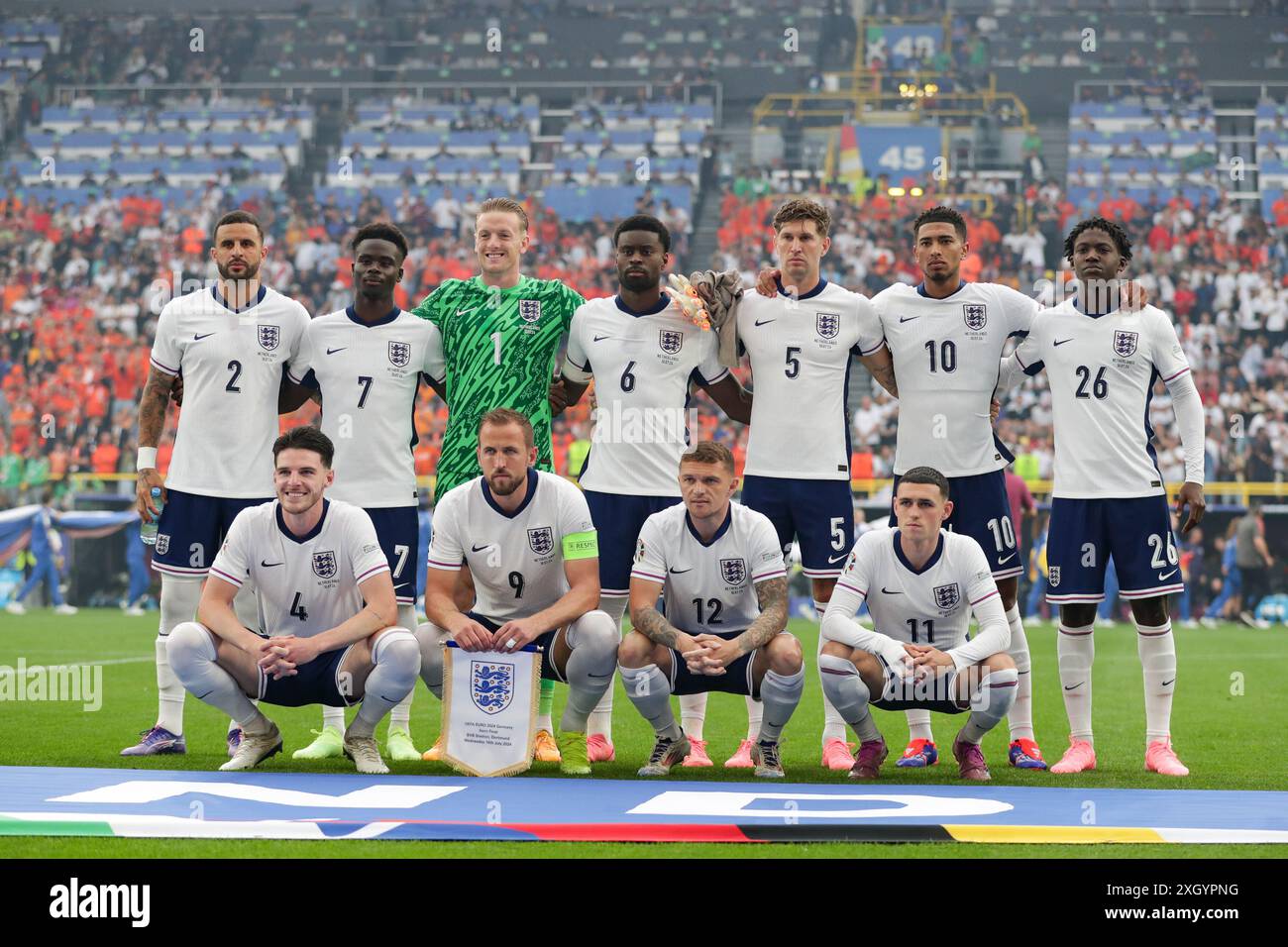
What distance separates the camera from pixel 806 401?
666cm

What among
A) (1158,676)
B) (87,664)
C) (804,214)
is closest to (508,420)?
(804,214)

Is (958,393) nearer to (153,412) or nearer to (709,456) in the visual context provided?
(709,456)

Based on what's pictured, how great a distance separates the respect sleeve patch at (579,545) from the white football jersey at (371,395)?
36.2 inches

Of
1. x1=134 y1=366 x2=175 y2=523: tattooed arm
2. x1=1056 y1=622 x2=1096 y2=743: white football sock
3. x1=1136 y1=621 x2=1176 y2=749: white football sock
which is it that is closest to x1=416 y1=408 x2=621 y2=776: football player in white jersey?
x1=134 y1=366 x2=175 y2=523: tattooed arm

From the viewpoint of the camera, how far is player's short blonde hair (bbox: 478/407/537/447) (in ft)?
20.0

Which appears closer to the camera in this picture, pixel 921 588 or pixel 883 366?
pixel 921 588

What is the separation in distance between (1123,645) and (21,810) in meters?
11.9

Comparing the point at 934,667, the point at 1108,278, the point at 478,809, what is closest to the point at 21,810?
the point at 478,809

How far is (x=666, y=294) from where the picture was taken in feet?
22.4

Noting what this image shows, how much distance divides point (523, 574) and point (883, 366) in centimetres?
193

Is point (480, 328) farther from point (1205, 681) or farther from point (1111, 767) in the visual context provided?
point (1205, 681)

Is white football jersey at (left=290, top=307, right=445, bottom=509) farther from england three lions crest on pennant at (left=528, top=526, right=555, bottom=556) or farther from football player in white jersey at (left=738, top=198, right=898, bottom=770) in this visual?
football player in white jersey at (left=738, top=198, right=898, bottom=770)

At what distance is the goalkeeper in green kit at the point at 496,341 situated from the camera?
22.1 ft

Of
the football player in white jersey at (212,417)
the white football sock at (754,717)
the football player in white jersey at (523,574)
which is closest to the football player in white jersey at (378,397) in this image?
the football player in white jersey at (212,417)
